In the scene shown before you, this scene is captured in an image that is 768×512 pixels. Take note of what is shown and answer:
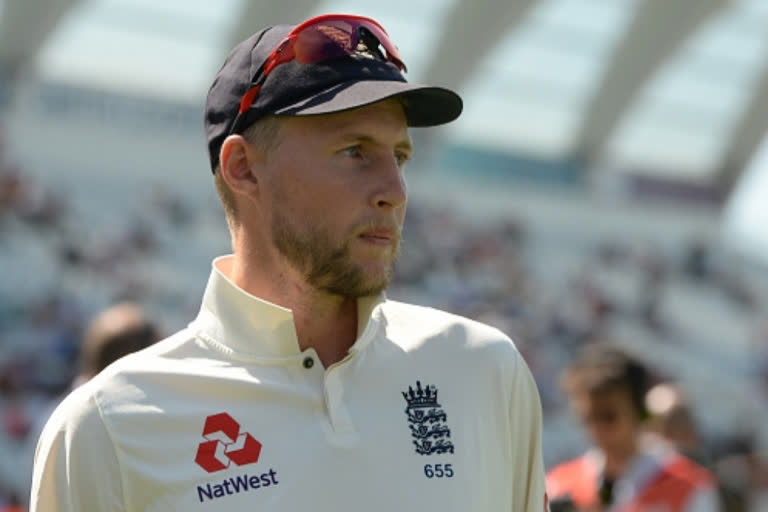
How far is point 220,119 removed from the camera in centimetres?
183

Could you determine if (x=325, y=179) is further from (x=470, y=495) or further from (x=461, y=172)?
(x=461, y=172)

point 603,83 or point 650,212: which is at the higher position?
point 603,83

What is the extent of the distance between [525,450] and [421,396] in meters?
0.21

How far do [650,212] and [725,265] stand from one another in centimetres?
227

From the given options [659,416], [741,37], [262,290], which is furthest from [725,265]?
[262,290]

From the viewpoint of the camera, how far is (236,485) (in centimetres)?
160

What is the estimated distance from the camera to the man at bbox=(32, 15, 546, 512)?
160cm

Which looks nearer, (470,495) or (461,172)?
(470,495)

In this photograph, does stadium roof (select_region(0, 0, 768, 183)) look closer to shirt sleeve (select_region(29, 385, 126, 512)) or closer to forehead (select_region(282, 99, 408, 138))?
forehead (select_region(282, 99, 408, 138))

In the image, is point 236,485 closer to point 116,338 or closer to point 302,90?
point 302,90

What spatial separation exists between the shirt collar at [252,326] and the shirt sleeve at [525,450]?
0.85ft

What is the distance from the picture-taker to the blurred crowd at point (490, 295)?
1079 cm

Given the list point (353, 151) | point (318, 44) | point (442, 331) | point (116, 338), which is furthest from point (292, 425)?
point (116, 338)

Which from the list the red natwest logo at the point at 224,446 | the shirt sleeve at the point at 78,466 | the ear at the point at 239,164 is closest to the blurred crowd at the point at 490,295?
the ear at the point at 239,164
